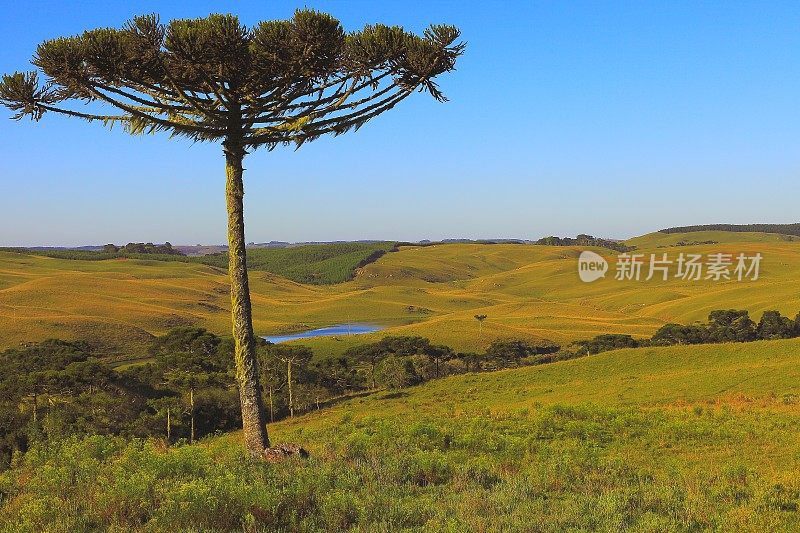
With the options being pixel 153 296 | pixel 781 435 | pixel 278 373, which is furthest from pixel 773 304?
pixel 153 296

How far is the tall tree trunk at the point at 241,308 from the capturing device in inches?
505

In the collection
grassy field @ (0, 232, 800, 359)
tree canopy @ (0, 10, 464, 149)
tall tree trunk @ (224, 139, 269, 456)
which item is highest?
tree canopy @ (0, 10, 464, 149)

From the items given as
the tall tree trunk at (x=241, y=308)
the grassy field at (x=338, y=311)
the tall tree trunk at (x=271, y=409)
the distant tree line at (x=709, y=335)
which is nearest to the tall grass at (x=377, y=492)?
the tall tree trunk at (x=241, y=308)

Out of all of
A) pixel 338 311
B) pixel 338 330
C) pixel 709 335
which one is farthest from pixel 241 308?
pixel 338 311

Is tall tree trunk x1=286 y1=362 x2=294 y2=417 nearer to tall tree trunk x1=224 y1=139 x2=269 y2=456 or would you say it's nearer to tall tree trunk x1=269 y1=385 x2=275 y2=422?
tall tree trunk x1=269 y1=385 x2=275 y2=422

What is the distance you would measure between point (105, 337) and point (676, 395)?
104696 millimetres

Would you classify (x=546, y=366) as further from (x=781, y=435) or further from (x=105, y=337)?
(x=105, y=337)

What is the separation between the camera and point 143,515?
8141 mm

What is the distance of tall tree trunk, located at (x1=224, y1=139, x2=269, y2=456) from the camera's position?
12836mm

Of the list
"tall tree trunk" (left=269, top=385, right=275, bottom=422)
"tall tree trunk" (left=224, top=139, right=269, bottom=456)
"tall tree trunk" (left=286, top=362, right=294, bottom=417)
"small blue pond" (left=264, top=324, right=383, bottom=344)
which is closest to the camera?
"tall tree trunk" (left=224, top=139, right=269, bottom=456)

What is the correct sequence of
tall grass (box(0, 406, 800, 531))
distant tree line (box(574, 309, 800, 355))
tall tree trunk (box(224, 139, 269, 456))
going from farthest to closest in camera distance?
distant tree line (box(574, 309, 800, 355)) → tall tree trunk (box(224, 139, 269, 456)) → tall grass (box(0, 406, 800, 531))

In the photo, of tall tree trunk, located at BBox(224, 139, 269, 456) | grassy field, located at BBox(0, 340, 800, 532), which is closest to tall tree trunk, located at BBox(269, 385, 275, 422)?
grassy field, located at BBox(0, 340, 800, 532)

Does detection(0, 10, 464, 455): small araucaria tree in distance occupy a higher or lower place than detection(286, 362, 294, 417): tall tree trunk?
higher

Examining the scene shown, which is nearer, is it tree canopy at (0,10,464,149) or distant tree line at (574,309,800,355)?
tree canopy at (0,10,464,149)
